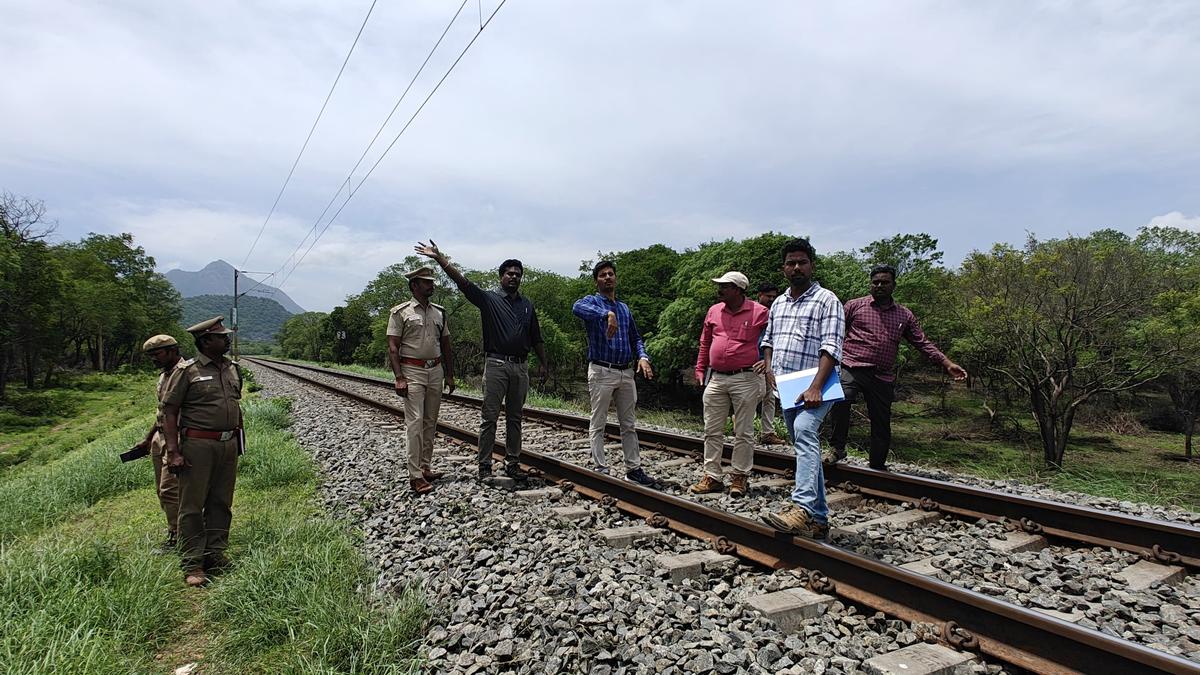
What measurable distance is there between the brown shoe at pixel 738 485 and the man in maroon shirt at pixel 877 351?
3.70 feet

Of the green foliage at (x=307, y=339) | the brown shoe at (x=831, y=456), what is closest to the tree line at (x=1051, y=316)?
the brown shoe at (x=831, y=456)

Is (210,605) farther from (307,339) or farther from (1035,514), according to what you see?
(307,339)

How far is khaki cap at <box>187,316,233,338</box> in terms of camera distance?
13.6ft

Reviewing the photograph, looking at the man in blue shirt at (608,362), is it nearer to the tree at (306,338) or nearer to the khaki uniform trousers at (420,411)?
the khaki uniform trousers at (420,411)


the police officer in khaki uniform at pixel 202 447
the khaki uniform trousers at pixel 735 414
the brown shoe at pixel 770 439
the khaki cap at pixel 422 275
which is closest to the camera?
the police officer in khaki uniform at pixel 202 447

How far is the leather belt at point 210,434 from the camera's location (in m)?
4.15

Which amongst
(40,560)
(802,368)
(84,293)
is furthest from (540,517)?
(84,293)

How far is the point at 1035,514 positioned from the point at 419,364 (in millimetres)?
5224

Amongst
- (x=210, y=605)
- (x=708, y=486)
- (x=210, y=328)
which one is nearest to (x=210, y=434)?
(x=210, y=328)

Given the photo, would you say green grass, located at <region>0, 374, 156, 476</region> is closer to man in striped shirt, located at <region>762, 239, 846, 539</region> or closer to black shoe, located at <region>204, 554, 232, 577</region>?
black shoe, located at <region>204, 554, 232, 577</region>

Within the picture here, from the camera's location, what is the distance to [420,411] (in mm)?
5711

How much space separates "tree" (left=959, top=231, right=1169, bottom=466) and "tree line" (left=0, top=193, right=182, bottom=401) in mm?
41920

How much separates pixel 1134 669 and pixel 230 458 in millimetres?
5224

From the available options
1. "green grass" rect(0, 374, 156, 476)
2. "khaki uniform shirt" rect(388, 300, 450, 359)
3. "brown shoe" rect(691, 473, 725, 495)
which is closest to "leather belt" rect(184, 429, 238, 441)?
"khaki uniform shirt" rect(388, 300, 450, 359)
